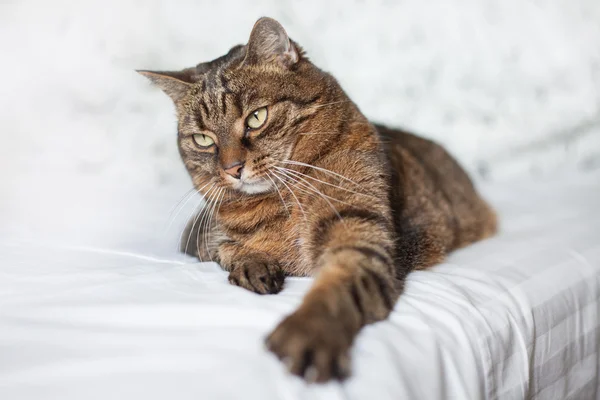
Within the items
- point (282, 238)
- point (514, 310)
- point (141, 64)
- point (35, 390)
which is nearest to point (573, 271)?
point (514, 310)

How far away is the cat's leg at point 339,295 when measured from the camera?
0.80 meters

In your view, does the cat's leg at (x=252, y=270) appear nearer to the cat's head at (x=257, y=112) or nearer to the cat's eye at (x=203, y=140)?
the cat's head at (x=257, y=112)

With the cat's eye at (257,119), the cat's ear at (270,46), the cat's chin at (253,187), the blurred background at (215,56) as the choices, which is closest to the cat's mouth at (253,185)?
the cat's chin at (253,187)

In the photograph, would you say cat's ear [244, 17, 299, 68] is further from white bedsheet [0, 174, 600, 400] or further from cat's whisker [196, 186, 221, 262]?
white bedsheet [0, 174, 600, 400]

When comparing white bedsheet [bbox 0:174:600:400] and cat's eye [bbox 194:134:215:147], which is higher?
cat's eye [bbox 194:134:215:147]

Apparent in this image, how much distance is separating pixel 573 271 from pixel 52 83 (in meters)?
1.65

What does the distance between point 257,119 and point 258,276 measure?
1.29ft

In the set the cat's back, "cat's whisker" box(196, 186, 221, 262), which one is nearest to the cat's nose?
"cat's whisker" box(196, 186, 221, 262)

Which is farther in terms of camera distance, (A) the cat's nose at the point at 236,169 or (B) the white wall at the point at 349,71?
(B) the white wall at the point at 349,71

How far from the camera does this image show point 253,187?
1316 millimetres

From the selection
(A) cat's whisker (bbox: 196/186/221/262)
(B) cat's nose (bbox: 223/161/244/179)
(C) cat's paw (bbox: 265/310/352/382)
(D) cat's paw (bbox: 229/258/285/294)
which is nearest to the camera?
A: (C) cat's paw (bbox: 265/310/352/382)

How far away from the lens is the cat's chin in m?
1.30

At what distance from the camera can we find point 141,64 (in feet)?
6.32

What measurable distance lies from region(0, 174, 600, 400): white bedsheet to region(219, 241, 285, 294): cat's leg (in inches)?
1.2
